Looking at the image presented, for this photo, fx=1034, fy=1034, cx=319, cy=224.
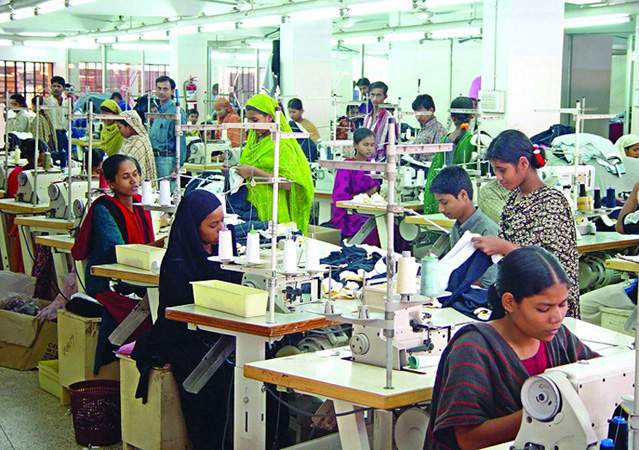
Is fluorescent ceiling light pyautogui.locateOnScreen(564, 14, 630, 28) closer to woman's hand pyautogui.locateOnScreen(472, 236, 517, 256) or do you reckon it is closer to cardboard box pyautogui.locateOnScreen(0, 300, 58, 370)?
cardboard box pyautogui.locateOnScreen(0, 300, 58, 370)

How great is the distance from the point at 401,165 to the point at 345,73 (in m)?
11.8

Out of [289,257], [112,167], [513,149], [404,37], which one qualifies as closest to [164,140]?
[112,167]

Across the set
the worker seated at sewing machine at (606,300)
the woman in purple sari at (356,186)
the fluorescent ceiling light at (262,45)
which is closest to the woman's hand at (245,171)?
the worker seated at sewing machine at (606,300)

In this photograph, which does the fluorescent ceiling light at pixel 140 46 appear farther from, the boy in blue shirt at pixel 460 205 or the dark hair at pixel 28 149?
the boy in blue shirt at pixel 460 205

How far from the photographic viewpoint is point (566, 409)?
221 centimetres

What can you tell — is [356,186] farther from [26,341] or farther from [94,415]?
[94,415]

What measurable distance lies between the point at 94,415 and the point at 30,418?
562mm

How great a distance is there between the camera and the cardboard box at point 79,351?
16.0 feet

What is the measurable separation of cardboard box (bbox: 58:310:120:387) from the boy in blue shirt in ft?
5.73

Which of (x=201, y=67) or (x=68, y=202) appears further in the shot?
(x=201, y=67)

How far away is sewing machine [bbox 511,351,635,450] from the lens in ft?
7.23

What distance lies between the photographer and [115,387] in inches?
182

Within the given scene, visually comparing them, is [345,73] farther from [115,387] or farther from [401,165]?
[115,387]

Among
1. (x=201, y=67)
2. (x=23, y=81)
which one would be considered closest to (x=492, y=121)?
(x=201, y=67)
